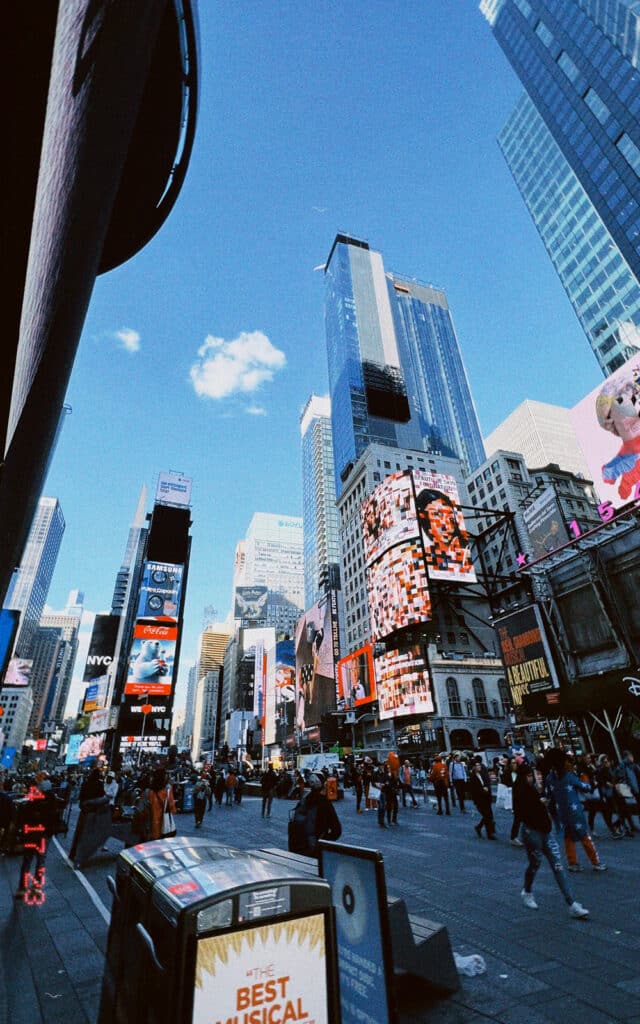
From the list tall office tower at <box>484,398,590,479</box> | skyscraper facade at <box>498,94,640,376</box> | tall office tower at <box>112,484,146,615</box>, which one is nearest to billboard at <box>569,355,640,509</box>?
skyscraper facade at <box>498,94,640,376</box>

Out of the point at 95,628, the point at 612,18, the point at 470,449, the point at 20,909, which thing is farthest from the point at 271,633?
the point at 612,18

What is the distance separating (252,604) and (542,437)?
10322 centimetres

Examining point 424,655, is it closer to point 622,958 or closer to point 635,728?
point 635,728

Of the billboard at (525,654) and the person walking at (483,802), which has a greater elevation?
the billboard at (525,654)

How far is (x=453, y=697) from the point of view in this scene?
184 ft

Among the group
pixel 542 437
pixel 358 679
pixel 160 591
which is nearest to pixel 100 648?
pixel 160 591

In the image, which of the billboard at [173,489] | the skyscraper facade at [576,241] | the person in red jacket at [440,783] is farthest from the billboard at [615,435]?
the billboard at [173,489]

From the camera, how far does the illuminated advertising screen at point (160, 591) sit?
189ft

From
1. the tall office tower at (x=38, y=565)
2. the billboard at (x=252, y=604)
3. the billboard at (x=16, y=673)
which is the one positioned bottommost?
the billboard at (x=16, y=673)

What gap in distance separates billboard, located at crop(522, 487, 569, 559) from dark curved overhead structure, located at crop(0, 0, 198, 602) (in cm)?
3375

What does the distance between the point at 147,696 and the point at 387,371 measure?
10636cm

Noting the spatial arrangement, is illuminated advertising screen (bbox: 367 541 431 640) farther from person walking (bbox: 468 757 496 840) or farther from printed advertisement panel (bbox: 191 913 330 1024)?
printed advertisement panel (bbox: 191 913 330 1024)

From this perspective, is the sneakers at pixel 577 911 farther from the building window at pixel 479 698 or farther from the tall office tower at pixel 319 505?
the tall office tower at pixel 319 505

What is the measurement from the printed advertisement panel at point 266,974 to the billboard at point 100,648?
309 ft
